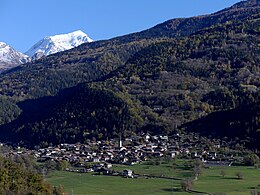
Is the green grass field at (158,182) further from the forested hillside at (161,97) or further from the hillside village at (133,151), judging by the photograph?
the forested hillside at (161,97)

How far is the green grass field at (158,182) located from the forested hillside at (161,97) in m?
16.2

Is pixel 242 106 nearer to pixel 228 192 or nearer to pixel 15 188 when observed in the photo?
pixel 228 192

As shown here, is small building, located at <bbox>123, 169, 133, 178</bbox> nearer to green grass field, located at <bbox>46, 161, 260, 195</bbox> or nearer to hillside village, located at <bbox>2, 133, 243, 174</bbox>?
green grass field, located at <bbox>46, 161, 260, 195</bbox>

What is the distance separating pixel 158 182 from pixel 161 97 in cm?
4776

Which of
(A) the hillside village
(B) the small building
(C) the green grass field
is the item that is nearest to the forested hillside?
(A) the hillside village

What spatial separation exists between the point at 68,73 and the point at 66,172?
101961mm

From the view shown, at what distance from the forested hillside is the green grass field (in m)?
16.2

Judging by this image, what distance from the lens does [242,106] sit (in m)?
89.7

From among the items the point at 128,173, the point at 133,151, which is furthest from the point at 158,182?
the point at 133,151

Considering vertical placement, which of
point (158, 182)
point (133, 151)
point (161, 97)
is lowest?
point (158, 182)

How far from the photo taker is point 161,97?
10369 cm

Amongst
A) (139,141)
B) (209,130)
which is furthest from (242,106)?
(139,141)

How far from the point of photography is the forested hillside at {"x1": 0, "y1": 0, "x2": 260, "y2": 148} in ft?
300

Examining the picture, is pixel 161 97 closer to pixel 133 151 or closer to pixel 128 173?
pixel 133 151
